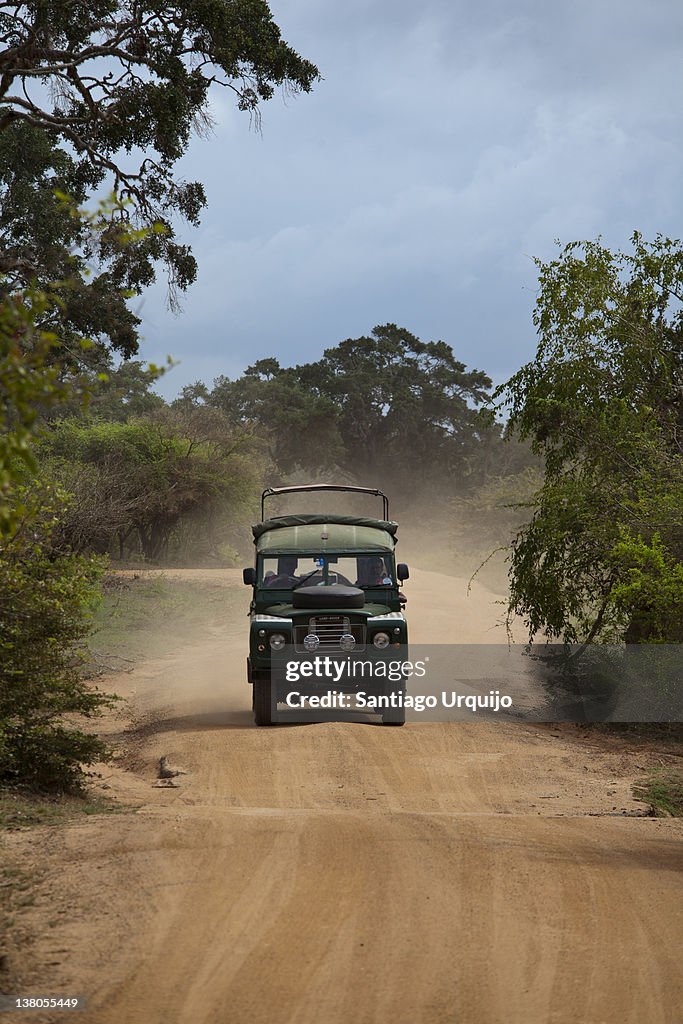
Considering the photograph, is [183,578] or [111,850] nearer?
[111,850]

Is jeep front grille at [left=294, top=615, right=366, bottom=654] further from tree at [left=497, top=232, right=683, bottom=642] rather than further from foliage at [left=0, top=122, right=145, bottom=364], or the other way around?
foliage at [left=0, top=122, right=145, bottom=364]

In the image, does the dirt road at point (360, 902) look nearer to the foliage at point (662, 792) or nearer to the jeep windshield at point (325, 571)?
the foliage at point (662, 792)

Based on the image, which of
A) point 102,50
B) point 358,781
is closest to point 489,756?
point 358,781

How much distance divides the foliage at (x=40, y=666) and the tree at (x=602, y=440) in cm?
742

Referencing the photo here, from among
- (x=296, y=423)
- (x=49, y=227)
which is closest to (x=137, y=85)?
(x=49, y=227)

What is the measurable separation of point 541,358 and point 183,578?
15.9 m

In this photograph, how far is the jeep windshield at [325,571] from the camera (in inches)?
530

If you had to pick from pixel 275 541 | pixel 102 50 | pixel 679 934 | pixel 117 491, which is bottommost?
pixel 679 934

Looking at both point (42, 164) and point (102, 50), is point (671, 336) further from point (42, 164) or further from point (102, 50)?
point (42, 164)

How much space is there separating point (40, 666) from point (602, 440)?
9.59 metres

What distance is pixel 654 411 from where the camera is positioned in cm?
1598

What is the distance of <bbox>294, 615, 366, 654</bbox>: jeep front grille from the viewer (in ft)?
41.3

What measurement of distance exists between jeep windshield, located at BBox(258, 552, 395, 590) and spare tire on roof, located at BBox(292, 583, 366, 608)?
Answer: 1.69 ft

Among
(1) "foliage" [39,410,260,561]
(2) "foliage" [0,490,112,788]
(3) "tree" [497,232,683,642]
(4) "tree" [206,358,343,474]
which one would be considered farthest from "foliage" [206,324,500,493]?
(2) "foliage" [0,490,112,788]
